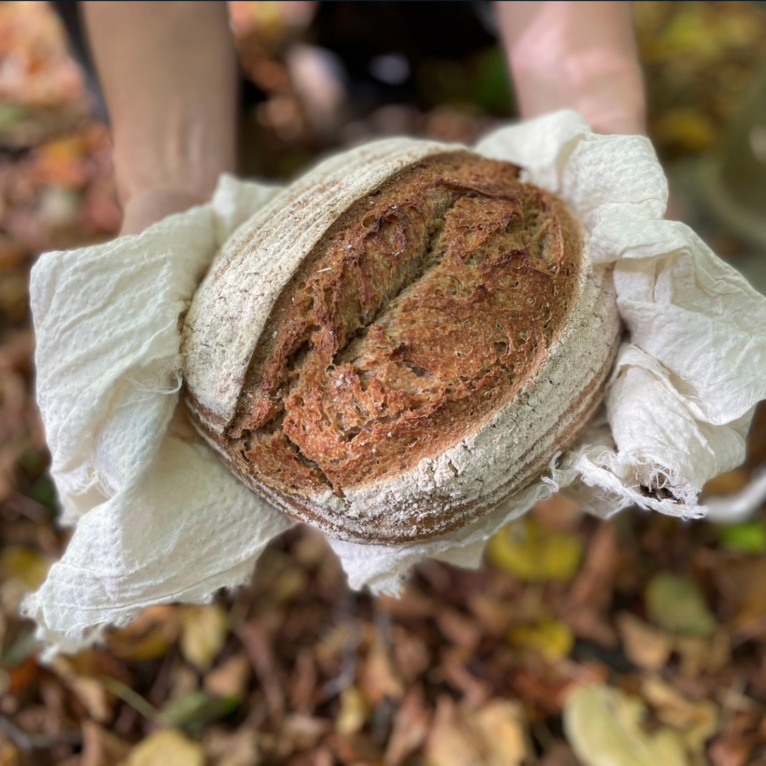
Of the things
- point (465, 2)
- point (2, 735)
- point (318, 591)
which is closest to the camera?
point (2, 735)

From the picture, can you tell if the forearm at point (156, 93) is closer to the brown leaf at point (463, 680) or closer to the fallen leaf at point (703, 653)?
the brown leaf at point (463, 680)

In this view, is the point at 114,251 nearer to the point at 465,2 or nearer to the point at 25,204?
the point at 25,204

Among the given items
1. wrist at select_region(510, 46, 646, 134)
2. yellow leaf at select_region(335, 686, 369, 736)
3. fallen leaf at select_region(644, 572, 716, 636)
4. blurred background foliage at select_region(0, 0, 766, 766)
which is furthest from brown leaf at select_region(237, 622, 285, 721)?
wrist at select_region(510, 46, 646, 134)

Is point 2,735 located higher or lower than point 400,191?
lower

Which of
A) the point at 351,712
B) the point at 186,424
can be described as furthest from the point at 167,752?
the point at 186,424

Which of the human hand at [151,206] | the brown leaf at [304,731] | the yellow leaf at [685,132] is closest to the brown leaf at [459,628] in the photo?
the brown leaf at [304,731]

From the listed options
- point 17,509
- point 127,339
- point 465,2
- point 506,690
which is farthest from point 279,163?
point 506,690
